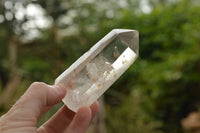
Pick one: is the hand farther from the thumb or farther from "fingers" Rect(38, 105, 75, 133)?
"fingers" Rect(38, 105, 75, 133)

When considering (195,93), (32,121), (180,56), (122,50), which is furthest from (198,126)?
(32,121)

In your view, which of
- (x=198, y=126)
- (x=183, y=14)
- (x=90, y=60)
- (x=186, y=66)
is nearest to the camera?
(x=90, y=60)

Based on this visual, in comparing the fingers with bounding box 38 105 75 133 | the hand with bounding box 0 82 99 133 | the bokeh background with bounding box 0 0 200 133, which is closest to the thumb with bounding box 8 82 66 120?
the hand with bounding box 0 82 99 133

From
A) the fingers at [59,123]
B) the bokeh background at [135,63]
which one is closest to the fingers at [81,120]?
the fingers at [59,123]

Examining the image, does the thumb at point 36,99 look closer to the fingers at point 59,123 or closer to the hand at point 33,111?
the hand at point 33,111

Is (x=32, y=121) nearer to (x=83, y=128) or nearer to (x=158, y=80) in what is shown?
(x=83, y=128)

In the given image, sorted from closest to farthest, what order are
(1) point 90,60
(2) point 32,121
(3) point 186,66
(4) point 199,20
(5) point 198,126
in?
(2) point 32,121 → (1) point 90,60 → (5) point 198,126 → (3) point 186,66 → (4) point 199,20
